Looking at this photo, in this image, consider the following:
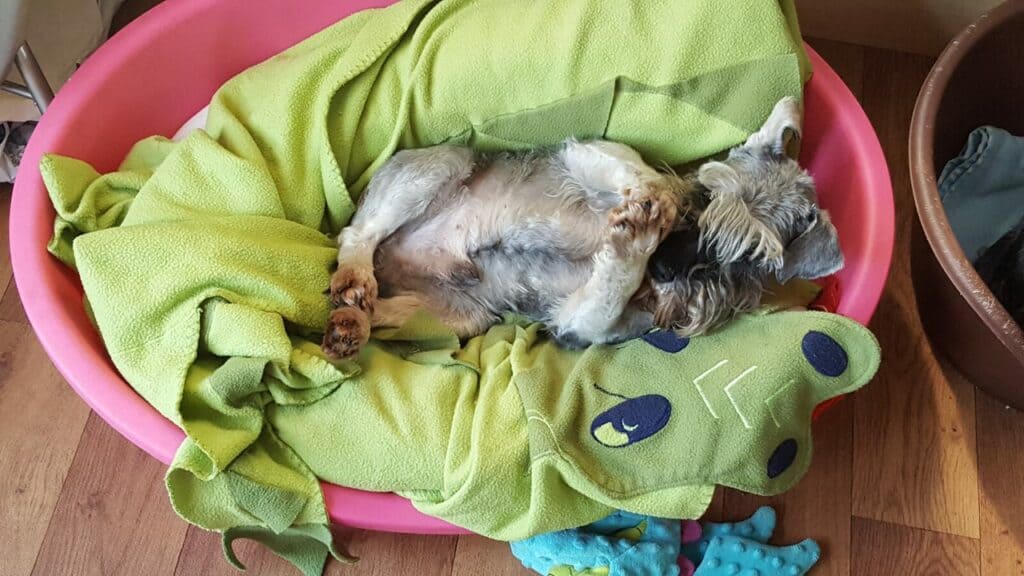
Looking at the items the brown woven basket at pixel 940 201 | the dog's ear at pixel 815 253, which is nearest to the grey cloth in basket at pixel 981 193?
the brown woven basket at pixel 940 201

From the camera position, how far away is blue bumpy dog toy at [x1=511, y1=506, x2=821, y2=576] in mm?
2178

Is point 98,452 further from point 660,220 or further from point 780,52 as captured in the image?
point 780,52

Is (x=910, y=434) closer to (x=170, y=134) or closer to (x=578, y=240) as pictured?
(x=578, y=240)

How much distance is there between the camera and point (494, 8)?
91.5 inches

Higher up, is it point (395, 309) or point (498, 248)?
point (498, 248)

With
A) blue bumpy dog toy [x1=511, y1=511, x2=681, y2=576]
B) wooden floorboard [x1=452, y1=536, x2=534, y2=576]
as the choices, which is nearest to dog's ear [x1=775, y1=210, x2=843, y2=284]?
blue bumpy dog toy [x1=511, y1=511, x2=681, y2=576]

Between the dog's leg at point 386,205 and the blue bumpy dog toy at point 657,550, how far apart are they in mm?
650

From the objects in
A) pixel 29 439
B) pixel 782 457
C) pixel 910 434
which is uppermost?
pixel 782 457

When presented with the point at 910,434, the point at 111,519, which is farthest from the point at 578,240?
the point at 111,519

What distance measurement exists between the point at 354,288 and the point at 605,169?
61 centimetres

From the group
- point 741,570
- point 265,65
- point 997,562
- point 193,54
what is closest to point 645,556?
point 741,570

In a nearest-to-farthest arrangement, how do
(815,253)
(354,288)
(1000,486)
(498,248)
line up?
(815,253) → (354,288) → (498,248) → (1000,486)

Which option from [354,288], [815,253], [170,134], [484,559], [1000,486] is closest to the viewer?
[815,253]

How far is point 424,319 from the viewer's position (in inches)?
88.3
